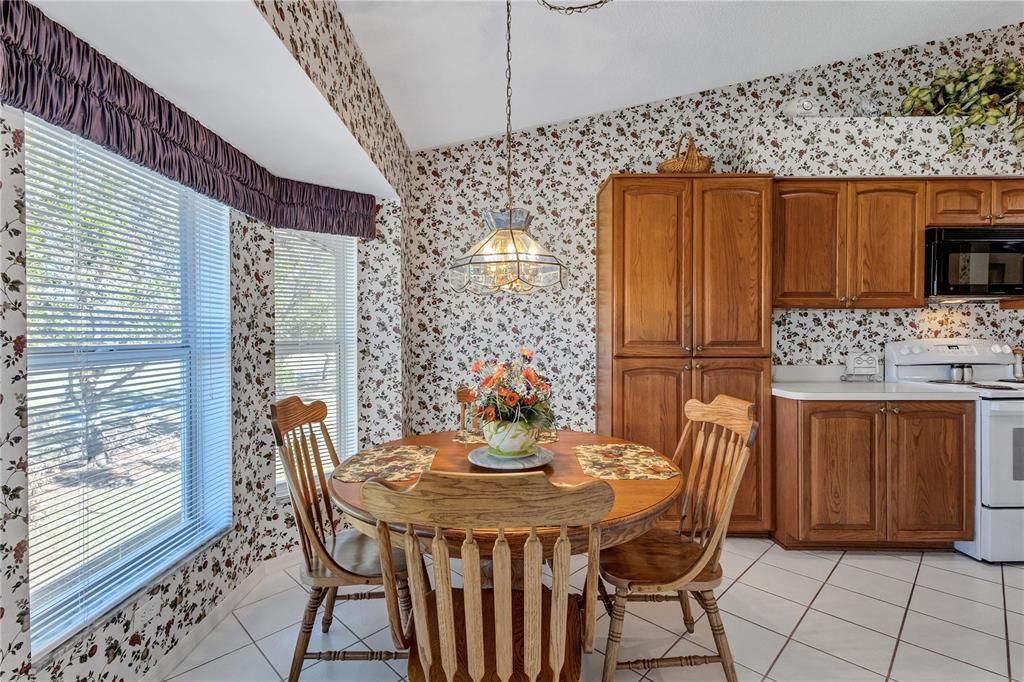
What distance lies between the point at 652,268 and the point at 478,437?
1507 millimetres

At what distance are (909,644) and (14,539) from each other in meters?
3.09

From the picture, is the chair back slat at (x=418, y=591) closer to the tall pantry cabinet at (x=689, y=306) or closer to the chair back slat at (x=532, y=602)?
the chair back slat at (x=532, y=602)

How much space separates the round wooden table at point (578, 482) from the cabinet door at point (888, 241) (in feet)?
7.32

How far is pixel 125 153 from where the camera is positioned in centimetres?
170

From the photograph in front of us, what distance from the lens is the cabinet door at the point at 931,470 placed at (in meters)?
2.85

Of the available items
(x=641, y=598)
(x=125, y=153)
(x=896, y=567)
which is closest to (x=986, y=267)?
(x=896, y=567)

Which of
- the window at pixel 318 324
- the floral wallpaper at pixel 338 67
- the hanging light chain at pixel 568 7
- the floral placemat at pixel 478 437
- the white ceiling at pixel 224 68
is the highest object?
the hanging light chain at pixel 568 7

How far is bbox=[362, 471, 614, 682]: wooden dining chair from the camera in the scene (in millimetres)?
1073

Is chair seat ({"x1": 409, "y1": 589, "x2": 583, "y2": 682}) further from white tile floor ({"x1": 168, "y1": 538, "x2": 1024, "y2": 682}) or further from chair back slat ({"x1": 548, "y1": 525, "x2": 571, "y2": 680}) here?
white tile floor ({"x1": 168, "y1": 538, "x2": 1024, "y2": 682})

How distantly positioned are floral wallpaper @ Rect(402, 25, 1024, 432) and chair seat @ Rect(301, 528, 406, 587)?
1.56 meters

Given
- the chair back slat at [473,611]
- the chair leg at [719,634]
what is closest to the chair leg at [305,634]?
the chair back slat at [473,611]

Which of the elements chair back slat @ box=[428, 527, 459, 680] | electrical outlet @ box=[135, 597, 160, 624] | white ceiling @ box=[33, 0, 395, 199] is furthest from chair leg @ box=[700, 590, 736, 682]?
white ceiling @ box=[33, 0, 395, 199]

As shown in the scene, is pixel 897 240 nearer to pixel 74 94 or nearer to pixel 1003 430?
pixel 1003 430

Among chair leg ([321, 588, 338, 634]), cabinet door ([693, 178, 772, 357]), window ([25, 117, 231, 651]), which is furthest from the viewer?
cabinet door ([693, 178, 772, 357])
